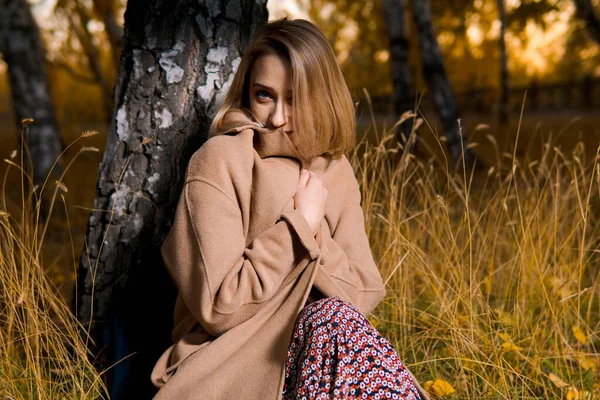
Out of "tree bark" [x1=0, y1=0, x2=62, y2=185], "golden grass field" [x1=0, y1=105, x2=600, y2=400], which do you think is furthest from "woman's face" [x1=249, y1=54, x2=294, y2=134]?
"tree bark" [x1=0, y1=0, x2=62, y2=185]

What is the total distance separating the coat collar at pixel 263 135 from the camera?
1.77 metres

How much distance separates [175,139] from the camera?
2.08m

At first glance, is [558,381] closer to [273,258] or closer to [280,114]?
[273,258]

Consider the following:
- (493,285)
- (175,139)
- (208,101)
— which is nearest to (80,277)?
(175,139)

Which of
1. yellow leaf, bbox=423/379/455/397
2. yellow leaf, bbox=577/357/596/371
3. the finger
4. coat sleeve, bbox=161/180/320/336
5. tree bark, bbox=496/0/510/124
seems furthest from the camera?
tree bark, bbox=496/0/510/124

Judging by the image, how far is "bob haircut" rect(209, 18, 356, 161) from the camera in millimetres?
1718

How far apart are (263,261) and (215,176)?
0.27 meters

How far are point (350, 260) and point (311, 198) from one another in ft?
0.86

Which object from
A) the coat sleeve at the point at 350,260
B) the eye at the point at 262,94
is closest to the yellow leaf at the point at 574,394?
the coat sleeve at the point at 350,260

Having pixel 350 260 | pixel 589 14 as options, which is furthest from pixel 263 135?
pixel 589 14

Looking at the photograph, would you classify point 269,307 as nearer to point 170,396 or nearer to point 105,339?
point 170,396

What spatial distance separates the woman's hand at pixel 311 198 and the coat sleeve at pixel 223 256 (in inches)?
3.2

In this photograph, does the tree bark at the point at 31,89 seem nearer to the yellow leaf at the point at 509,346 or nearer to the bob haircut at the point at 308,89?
the bob haircut at the point at 308,89

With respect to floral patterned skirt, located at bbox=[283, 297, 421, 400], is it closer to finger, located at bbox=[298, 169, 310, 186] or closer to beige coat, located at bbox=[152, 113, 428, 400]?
beige coat, located at bbox=[152, 113, 428, 400]
